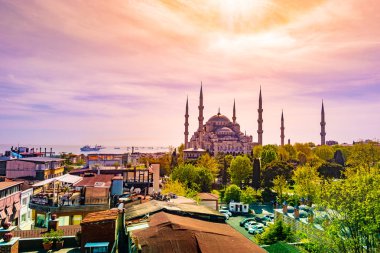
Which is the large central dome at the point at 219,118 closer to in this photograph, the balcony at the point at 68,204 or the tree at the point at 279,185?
the tree at the point at 279,185

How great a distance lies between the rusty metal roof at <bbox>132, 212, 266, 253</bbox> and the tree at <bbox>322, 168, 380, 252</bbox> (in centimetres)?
839

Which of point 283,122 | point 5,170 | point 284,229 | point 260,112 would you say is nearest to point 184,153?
point 260,112

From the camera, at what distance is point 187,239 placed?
11.7m

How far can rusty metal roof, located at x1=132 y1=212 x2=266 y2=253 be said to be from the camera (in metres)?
11.3

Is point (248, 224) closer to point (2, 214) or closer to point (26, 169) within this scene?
point (2, 214)

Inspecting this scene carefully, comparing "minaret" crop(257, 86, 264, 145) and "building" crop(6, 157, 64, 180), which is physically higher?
"minaret" crop(257, 86, 264, 145)

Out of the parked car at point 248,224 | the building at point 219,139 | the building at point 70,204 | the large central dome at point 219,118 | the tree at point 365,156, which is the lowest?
the parked car at point 248,224

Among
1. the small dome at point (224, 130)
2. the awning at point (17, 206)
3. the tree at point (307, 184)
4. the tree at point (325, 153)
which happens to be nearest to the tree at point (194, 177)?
the tree at point (307, 184)

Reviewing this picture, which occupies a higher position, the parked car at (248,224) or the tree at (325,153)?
the tree at (325,153)

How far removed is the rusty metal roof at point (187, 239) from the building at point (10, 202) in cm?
1622

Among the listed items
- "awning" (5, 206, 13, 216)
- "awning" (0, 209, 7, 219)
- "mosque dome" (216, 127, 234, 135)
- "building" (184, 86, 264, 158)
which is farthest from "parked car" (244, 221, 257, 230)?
"mosque dome" (216, 127, 234, 135)

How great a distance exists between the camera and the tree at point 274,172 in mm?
60825

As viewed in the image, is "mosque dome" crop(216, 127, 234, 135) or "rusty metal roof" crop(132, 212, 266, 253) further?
"mosque dome" crop(216, 127, 234, 135)

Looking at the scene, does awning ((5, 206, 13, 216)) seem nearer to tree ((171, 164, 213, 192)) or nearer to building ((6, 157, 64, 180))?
building ((6, 157, 64, 180))
